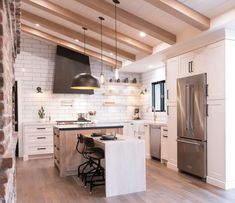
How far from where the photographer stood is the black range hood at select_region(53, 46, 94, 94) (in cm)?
692

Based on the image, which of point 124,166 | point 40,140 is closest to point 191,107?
point 124,166

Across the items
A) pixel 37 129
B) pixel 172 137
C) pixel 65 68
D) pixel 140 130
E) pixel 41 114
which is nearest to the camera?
pixel 172 137

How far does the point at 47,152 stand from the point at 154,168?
3.05 metres

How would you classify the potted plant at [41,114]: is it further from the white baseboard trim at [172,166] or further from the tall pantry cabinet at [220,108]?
the tall pantry cabinet at [220,108]

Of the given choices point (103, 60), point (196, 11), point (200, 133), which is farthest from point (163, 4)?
point (103, 60)

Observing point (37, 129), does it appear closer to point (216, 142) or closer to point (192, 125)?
point (192, 125)

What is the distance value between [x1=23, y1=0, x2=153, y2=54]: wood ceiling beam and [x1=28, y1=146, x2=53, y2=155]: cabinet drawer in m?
3.50

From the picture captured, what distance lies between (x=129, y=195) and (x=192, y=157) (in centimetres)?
154

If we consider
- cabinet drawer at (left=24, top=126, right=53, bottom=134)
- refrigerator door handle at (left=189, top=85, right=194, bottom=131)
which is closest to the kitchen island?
refrigerator door handle at (left=189, top=85, right=194, bottom=131)

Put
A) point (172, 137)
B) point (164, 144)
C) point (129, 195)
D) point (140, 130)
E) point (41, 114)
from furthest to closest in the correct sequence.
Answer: point (41, 114) < point (140, 130) < point (164, 144) < point (172, 137) < point (129, 195)

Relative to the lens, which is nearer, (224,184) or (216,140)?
(224,184)

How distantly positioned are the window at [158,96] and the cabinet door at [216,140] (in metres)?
2.76

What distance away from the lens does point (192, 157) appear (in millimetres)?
4418

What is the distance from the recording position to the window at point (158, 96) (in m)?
6.89
